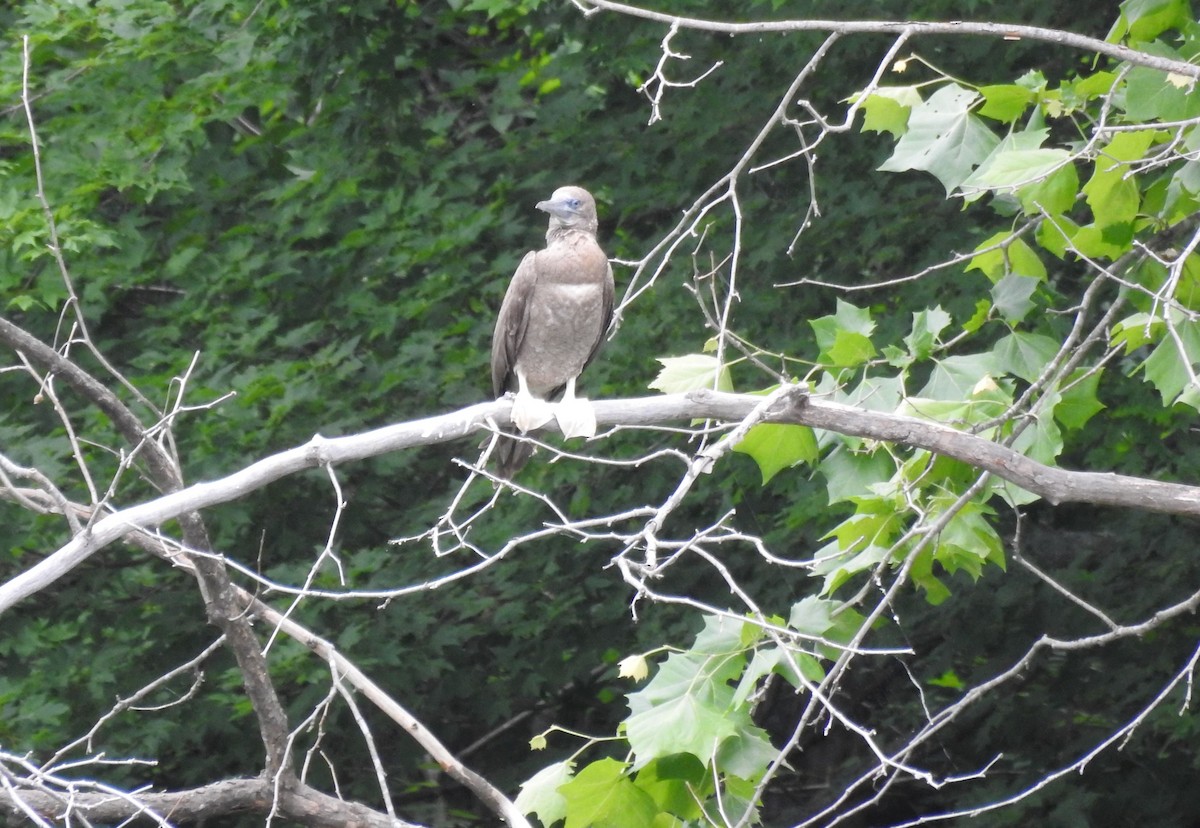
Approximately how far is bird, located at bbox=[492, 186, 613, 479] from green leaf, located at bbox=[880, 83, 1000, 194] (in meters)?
1.81

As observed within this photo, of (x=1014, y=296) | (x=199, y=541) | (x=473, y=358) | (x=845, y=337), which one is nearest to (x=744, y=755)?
(x=845, y=337)

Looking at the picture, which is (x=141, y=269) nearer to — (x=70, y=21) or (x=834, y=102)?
(x=70, y=21)

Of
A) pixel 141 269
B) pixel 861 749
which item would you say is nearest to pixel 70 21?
pixel 141 269

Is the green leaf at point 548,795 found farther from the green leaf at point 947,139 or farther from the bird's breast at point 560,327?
the bird's breast at point 560,327

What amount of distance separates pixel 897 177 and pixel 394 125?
7.61 feet

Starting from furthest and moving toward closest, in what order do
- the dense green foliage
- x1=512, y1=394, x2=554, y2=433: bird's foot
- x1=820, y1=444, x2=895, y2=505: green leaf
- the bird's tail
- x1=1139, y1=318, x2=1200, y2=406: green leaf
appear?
the dense green foliage, the bird's tail, x1=512, y1=394, x2=554, y2=433: bird's foot, x1=820, y1=444, x2=895, y2=505: green leaf, x1=1139, y1=318, x2=1200, y2=406: green leaf

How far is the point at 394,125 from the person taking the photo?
668 centimetres

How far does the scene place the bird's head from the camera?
17.5ft

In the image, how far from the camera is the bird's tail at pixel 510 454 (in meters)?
5.04

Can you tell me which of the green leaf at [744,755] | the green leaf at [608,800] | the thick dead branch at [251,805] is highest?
the green leaf at [744,755]

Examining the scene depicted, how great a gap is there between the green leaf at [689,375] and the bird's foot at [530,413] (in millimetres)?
802

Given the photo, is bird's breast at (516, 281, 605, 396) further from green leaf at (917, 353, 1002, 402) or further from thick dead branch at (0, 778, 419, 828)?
thick dead branch at (0, 778, 419, 828)

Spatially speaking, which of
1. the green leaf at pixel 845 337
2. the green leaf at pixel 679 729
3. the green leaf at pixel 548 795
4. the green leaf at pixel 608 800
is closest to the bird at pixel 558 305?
the green leaf at pixel 845 337

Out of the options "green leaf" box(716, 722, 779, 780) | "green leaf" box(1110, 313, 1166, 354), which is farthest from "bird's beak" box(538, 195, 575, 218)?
"green leaf" box(716, 722, 779, 780)
